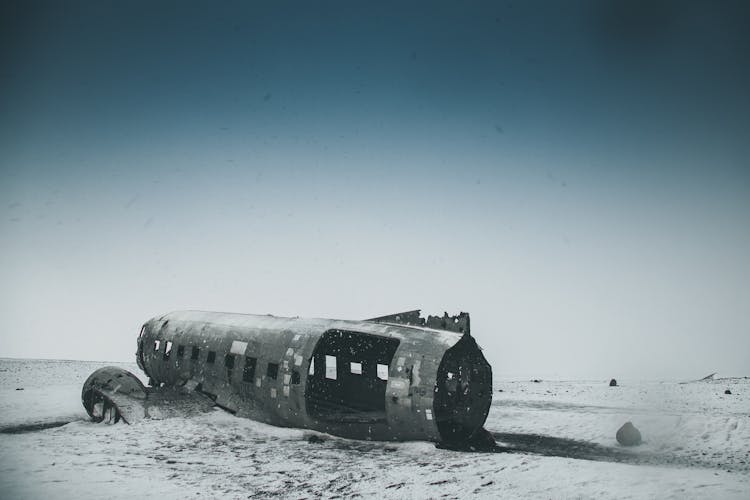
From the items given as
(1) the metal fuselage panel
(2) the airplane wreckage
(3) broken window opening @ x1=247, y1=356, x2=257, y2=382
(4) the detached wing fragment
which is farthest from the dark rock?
(4) the detached wing fragment

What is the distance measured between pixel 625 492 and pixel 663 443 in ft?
25.1

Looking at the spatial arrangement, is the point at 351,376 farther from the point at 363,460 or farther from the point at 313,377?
the point at 363,460

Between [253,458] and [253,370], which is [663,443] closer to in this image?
[253,458]

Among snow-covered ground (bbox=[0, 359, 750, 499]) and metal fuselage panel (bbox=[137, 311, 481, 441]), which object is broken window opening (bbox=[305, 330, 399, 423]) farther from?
snow-covered ground (bbox=[0, 359, 750, 499])

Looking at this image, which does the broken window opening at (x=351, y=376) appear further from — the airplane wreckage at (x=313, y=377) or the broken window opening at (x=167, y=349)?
the broken window opening at (x=167, y=349)

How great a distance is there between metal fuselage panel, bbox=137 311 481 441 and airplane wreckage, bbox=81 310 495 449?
4 cm

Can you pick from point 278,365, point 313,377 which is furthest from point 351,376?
point 278,365

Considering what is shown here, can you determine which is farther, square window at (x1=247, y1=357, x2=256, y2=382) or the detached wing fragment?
square window at (x1=247, y1=357, x2=256, y2=382)

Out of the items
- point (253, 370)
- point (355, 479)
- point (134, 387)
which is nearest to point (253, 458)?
point (355, 479)

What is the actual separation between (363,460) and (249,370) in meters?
6.47

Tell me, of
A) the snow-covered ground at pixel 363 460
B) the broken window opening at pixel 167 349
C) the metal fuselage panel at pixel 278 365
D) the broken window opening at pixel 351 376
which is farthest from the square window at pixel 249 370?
the broken window opening at pixel 167 349

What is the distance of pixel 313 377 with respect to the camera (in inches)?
795

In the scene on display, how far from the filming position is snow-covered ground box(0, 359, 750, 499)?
32.0 ft

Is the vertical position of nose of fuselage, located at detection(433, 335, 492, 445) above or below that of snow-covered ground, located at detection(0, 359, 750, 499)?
above
